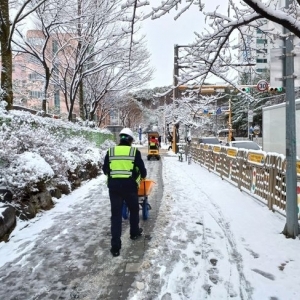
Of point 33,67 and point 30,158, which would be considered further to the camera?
point 33,67

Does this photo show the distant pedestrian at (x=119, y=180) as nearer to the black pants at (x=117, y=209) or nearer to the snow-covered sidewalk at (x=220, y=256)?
the black pants at (x=117, y=209)

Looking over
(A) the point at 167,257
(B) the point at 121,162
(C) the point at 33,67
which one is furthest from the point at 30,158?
(C) the point at 33,67

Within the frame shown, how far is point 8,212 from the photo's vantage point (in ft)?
18.9

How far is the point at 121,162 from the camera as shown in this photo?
5031mm

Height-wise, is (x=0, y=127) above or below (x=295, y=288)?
above

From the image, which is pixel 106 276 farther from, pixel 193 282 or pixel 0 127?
pixel 0 127

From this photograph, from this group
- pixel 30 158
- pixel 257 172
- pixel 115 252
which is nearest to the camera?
pixel 115 252

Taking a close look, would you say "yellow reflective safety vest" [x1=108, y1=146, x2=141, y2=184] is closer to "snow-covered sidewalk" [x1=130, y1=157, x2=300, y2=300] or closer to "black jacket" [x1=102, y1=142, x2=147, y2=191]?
"black jacket" [x1=102, y1=142, x2=147, y2=191]

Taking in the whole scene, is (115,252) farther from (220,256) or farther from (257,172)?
(257,172)

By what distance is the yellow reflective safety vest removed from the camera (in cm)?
501

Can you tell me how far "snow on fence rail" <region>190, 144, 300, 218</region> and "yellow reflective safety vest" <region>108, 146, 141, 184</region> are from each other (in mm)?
3049

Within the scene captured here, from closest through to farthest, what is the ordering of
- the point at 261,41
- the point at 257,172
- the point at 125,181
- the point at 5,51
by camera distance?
the point at 125,181 → the point at 261,41 → the point at 257,172 → the point at 5,51

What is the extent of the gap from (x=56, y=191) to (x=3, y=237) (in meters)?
3.57

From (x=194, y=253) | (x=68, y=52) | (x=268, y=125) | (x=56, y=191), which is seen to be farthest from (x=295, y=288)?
(x=68, y=52)
